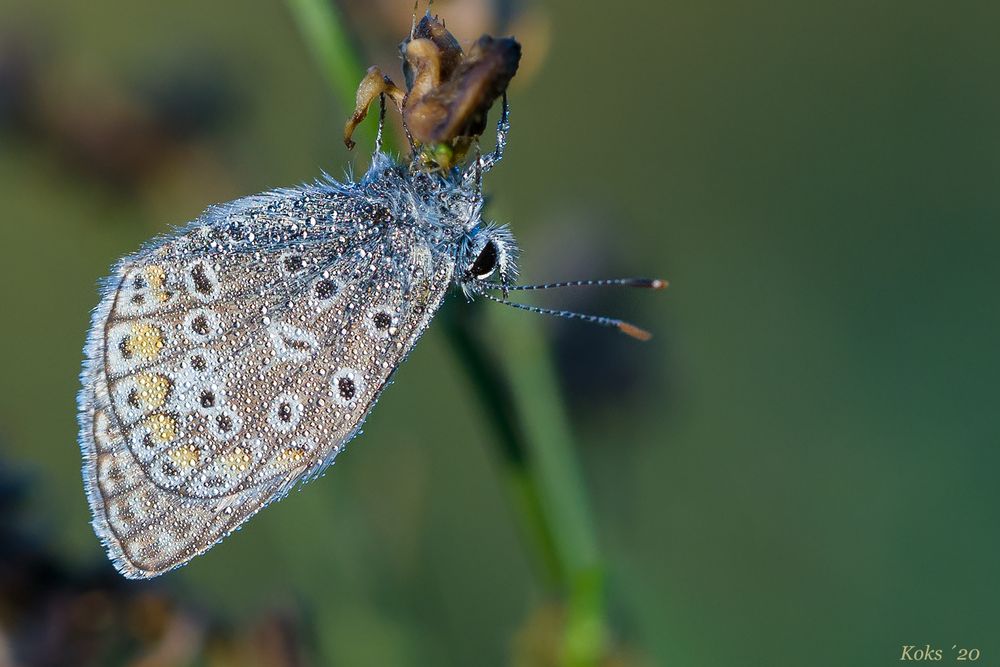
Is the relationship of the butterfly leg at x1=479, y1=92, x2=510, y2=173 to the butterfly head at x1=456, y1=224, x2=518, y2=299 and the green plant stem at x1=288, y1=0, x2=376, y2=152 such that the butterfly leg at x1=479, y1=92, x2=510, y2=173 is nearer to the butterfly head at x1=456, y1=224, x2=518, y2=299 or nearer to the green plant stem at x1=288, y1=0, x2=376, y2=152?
the butterfly head at x1=456, y1=224, x2=518, y2=299

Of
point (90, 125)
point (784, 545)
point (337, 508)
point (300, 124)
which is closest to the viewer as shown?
point (337, 508)

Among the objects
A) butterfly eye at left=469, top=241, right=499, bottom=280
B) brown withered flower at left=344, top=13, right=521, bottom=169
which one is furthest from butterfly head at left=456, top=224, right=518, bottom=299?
brown withered flower at left=344, top=13, right=521, bottom=169

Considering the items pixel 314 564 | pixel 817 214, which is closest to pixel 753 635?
pixel 314 564

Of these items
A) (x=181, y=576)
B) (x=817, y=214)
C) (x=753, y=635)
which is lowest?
(x=753, y=635)

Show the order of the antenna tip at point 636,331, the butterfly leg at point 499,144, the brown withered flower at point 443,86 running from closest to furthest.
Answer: the brown withered flower at point 443,86, the butterfly leg at point 499,144, the antenna tip at point 636,331

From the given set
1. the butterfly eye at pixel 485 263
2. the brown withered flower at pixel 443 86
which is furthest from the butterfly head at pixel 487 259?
the brown withered flower at pixel 443 86

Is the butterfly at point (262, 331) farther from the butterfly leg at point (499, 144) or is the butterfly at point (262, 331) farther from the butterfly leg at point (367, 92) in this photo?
the butterfly leg at point (367, 92)

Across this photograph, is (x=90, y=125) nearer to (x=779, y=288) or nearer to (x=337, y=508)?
(x=337, y=508)
